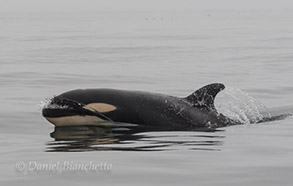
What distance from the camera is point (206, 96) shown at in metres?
13.1

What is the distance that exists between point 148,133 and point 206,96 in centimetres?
132

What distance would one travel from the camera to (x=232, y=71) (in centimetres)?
2561

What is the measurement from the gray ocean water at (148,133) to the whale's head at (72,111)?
282 mm

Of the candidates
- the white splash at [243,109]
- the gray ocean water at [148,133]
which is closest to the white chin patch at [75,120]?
the gray ocean water at [148,133]

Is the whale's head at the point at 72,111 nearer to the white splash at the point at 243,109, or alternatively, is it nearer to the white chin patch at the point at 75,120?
the white chin patch at the point at 75,120

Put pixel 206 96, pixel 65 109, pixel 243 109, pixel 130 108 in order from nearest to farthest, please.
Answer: pixel 65 109 < pixel 130 108 < pixel 206 96 < pixel 243 109

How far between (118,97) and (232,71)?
43.0 feet

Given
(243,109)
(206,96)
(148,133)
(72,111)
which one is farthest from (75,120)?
(243,109)

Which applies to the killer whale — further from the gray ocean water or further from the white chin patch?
the gray ocean water

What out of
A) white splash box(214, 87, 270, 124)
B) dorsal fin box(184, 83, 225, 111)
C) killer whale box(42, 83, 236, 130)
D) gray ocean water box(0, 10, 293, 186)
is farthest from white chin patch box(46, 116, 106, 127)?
white splash box(214, 87, 270, 124)

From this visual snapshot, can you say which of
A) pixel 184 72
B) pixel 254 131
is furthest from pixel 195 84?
pixel 254 131

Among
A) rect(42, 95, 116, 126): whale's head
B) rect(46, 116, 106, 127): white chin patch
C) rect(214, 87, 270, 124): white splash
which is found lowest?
rect(214, 87, 270, 124): white splash

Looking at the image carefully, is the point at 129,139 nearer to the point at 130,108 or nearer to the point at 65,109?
the point at 130,108

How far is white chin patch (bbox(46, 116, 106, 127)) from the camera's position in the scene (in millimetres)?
12930
